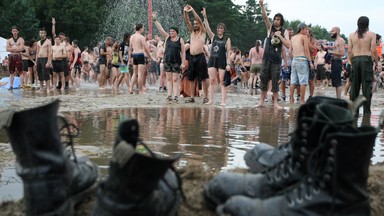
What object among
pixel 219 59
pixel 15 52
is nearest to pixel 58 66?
pixel 15 52

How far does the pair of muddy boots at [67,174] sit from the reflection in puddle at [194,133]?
79cm

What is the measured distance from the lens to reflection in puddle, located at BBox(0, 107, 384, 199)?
465 cm

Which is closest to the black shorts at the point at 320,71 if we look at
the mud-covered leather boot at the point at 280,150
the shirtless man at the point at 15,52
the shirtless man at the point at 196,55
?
the shirtless man at the point at 196,55

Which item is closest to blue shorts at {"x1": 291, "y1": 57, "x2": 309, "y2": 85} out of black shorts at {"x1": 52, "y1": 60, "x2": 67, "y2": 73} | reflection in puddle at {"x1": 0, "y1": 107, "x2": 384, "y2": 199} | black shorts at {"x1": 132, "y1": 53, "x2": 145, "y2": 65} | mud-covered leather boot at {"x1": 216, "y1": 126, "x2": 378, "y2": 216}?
reflection in puddle at {"x1": 0, "y1": 107, "x2": 384, "y2": 199}

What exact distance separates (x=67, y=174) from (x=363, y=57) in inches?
329

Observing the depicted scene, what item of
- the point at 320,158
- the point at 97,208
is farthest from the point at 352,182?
the point at 97,208

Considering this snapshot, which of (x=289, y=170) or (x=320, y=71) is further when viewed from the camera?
(x=320, y=71)

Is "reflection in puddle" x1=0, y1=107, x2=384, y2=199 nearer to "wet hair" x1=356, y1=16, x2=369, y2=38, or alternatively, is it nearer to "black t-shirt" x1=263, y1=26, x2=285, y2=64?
"black t-shirt" x1=263, y1=26, x2=285, y2=64

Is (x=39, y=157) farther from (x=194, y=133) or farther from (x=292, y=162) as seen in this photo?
(x=194, y=133)

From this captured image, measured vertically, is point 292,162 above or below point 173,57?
below

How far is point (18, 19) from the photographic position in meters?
49.4

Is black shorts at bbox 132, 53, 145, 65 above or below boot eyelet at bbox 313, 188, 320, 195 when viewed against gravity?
above

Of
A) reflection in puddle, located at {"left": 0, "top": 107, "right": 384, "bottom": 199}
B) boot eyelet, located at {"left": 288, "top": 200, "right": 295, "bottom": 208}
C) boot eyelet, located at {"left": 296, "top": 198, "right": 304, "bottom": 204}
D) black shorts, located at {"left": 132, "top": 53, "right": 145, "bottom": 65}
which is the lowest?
reflection in puddle, located at {"left": 0, "top": 107, "right": 384, "bottom": 199}

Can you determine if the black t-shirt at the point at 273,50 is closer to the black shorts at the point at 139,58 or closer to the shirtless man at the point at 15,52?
the black shorts at the point at 139,58
